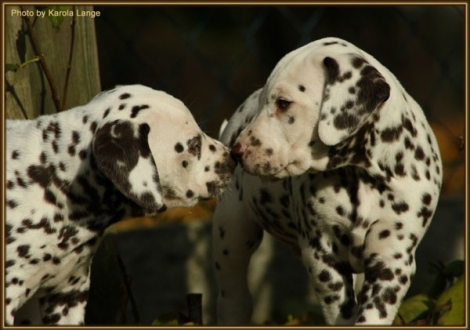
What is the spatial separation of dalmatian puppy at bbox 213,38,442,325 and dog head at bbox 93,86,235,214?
254 millimetres

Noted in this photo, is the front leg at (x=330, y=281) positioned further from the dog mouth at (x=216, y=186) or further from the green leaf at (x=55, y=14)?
the green leaf at (x=55, y=14)

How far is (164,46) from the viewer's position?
14297 millimetres

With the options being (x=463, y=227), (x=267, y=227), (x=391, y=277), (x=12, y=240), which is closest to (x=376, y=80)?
(x=391, y=277)

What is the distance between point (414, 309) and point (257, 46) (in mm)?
6350

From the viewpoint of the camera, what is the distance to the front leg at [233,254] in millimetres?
8625

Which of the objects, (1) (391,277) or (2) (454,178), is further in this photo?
(2) (454,178)

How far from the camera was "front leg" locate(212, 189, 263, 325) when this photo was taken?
28.3 ft

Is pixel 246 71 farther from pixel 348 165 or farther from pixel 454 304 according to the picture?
pixel 348 165

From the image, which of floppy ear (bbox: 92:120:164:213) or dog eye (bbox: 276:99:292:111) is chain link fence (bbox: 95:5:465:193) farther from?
floppy ear (bbox: 92:120:164:213)

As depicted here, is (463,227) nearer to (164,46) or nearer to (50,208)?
(50,208)

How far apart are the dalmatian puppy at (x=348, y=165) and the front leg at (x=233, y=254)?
1.16m

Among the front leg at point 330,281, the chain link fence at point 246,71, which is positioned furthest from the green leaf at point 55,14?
the front leg at point 330,281

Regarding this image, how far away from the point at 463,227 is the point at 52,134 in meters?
4.63

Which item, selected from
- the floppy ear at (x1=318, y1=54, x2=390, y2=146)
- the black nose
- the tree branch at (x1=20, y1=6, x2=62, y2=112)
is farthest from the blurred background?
the floppy ear at (x1=318, y1=54, x2=390, y2=146)
